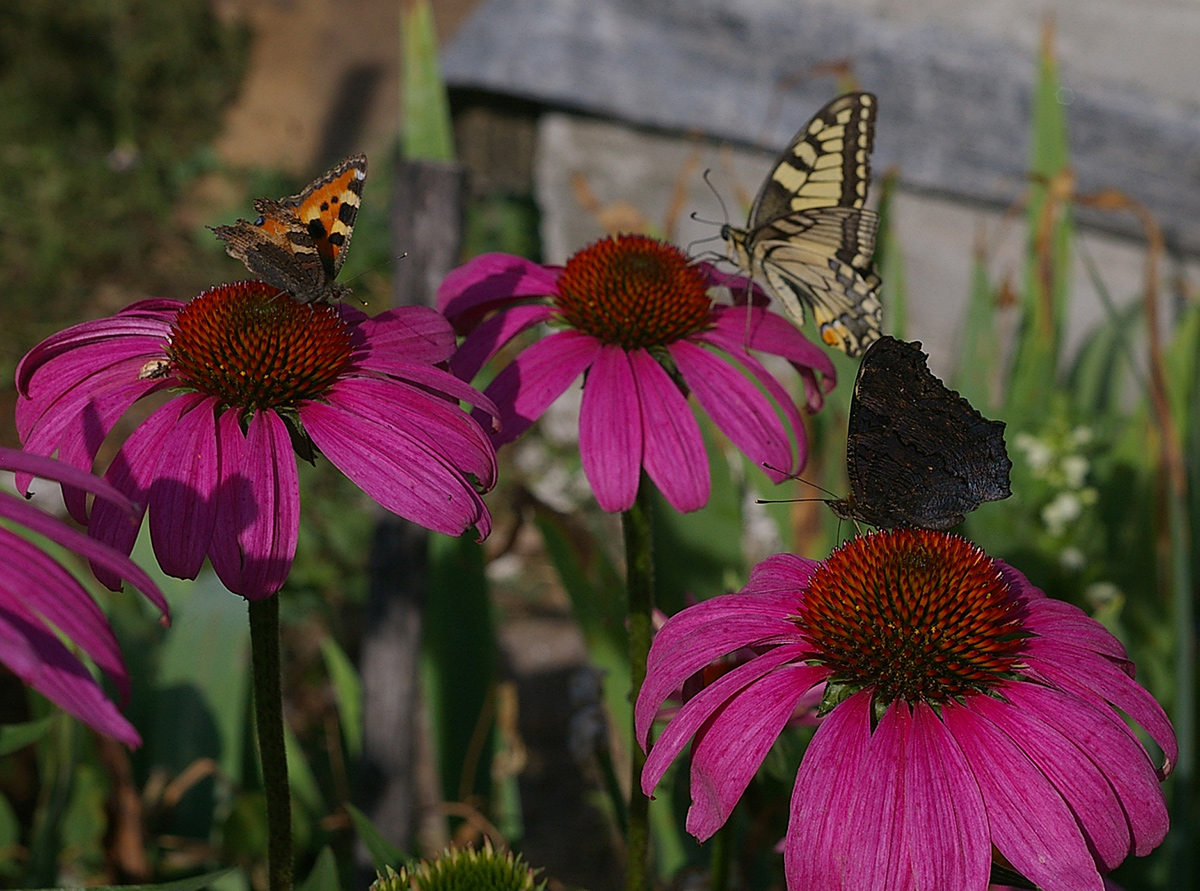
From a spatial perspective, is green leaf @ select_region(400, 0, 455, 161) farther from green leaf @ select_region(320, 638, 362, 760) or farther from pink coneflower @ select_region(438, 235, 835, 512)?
green leaf @ select_region(320, 638, 362, 760)

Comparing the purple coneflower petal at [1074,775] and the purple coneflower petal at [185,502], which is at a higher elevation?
the purple coneflower petal at [185,502]

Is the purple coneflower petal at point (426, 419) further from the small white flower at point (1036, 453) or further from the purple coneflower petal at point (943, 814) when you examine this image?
the small white flower at point (1036, 453)

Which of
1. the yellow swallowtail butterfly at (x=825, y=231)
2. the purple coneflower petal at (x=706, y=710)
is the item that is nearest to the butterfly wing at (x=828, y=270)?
the yellow swallowtail butterfly at (x=825, y=231)

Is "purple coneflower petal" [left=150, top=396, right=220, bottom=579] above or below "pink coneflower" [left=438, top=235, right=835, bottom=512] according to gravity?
below

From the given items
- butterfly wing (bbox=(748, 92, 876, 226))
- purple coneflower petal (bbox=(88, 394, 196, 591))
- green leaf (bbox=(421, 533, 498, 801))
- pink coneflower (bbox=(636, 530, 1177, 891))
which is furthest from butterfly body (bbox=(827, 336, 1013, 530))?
green leaf (bbox=(421, 533, 498, 801))

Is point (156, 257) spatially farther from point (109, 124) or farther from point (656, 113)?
point (656, 113)

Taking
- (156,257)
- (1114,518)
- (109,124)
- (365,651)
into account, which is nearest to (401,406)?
(365,651)
